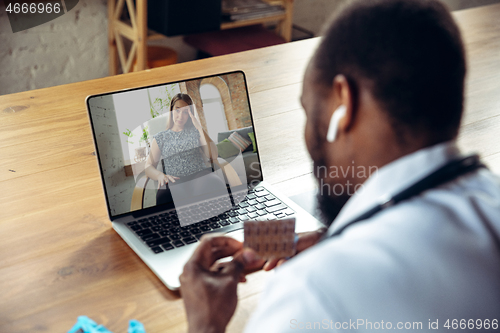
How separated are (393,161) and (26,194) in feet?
2.30

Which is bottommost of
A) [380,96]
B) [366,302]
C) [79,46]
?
[79,46]

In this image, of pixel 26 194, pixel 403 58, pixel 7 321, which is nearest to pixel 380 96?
pixel 403 58

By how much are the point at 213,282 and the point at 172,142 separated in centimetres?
32

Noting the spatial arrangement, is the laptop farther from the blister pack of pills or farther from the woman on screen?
the blister pack of pills

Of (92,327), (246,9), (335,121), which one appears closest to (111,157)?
(92,327)

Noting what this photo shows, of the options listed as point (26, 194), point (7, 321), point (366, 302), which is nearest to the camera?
point (366, 302)

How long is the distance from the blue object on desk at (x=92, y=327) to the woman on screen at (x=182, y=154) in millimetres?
262

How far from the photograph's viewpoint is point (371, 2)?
491mm

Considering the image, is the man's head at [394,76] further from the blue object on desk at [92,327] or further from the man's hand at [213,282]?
the blue object on desk at [92,327]

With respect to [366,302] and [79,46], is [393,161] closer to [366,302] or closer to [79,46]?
[366,302]

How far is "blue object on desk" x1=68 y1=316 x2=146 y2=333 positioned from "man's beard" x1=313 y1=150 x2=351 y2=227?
301mm

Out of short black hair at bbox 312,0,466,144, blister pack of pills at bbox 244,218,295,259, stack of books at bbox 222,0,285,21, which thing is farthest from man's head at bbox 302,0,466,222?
stack of books at bbox 222,0,285,21

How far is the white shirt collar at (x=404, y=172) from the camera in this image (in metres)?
0.44

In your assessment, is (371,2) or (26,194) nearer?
(371,2)
